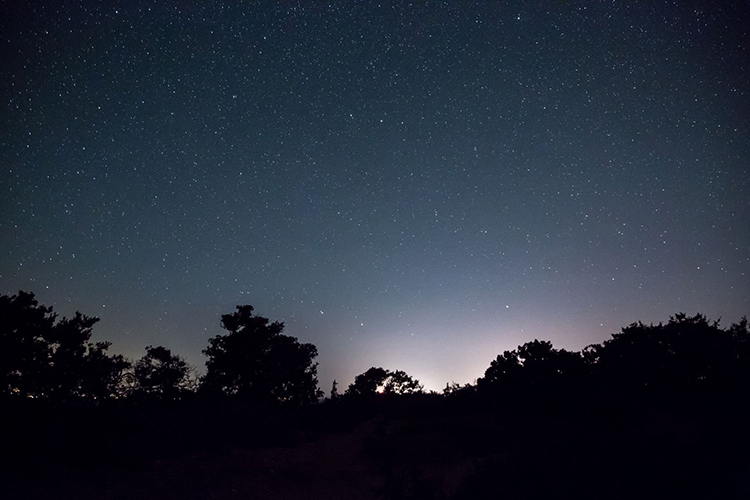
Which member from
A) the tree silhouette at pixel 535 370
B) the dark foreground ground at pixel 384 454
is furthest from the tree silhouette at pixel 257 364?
the tree silhouette at pixel 535 370

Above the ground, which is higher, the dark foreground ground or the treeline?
the treeline

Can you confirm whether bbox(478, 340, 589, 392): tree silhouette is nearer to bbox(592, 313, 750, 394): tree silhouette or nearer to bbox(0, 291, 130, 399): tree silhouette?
bbox(592, 313, 750, 394): tree silhouette

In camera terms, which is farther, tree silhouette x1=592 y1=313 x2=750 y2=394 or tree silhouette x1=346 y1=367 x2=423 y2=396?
tree silhouette x1=346 y1=367 x2=423 y2=396

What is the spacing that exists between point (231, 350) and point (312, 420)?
246 inches

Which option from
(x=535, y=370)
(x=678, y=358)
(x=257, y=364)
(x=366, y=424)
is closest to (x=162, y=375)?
(x=257, y=364)

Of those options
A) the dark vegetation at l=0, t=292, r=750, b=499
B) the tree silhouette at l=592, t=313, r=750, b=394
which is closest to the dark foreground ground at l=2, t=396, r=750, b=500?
the dark vegetation at l=0, t=292, r=750, b=499

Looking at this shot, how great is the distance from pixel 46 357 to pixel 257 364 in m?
9.42

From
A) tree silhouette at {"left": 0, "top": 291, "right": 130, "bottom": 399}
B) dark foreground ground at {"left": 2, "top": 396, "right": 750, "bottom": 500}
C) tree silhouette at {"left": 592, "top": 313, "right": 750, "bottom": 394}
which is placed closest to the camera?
dark foreground ground at {"left": 2, "top": 396, "right": 750, "bottom": 500}

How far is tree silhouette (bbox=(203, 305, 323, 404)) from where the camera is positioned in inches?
822

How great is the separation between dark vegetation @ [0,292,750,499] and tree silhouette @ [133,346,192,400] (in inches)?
2.9

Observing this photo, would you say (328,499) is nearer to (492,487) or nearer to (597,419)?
(492,487)

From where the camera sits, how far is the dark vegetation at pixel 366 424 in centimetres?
630

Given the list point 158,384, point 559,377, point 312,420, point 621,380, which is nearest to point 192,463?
point 312,420

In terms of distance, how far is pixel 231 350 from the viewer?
2148cm
